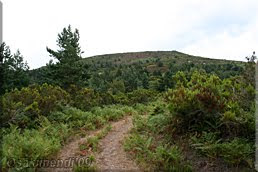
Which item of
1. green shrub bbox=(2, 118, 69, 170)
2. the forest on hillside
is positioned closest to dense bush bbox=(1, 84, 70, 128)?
the forest on hillside

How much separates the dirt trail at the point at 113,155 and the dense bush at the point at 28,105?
290cm

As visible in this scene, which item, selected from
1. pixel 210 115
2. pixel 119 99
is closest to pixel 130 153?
pixel 210 115

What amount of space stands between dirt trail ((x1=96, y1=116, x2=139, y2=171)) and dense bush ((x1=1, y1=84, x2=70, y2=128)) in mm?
2905

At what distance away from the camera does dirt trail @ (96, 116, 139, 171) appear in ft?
21.1

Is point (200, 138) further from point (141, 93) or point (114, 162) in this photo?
point (141, 93)

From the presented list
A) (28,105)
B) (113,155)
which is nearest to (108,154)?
(113,155)

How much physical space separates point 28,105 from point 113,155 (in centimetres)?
474

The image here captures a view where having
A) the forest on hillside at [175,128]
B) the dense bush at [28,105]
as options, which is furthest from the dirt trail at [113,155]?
the dense bush at [28,105]

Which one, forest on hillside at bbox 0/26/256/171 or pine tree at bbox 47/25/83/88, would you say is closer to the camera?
forest on hillside at bbox 0/26/256/171

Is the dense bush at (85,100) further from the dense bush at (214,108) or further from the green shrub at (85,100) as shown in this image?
the dense bush at (214,108)

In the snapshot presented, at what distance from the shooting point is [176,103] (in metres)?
7.16

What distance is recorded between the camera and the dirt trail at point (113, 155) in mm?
6418

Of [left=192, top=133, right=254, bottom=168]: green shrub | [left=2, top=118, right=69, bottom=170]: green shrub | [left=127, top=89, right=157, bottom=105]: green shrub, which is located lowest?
[left=2, top=118, right=69, bottom=170]: green shrub

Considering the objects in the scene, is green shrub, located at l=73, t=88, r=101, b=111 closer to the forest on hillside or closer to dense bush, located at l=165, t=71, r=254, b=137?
the forest on hillside
